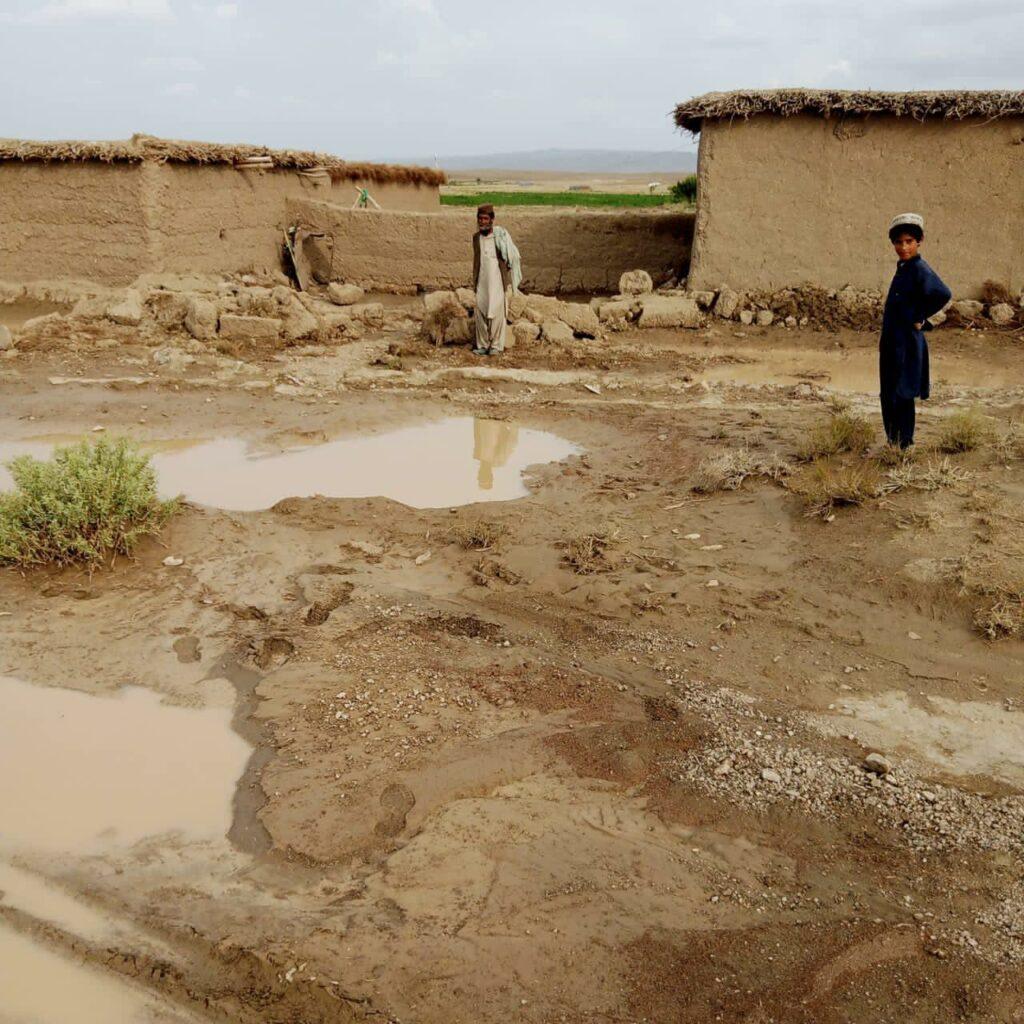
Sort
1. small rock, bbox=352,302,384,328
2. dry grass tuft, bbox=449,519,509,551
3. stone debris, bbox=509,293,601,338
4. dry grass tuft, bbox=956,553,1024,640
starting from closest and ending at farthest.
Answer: dry grass tuft, bbox=956,553,1024,640 → dry grass tuft, bbox=449,519,509,551 → stone debris, bbox=509,293,601,338 → small rock, bbox=352,302,384,328

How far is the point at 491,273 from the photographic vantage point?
9031mm

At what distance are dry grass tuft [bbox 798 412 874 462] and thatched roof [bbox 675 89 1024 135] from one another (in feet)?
17.8

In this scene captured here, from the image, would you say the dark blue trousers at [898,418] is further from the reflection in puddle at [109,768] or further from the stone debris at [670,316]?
the stone debris at [670,316]

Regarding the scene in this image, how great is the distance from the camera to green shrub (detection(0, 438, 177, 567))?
4684 mm

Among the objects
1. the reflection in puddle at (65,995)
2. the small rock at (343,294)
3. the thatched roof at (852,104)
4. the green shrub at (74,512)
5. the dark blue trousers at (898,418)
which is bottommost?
the reflection in puddle at (65,995)

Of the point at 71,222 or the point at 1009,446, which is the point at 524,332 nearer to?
the point at 1009,446

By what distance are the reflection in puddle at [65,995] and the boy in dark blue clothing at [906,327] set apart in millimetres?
4712

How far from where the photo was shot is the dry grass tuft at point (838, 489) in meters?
5.16

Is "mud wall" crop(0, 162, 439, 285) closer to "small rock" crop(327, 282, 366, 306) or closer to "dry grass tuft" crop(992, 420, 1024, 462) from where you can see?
"small rock" crop(327, 282, 366, 306)

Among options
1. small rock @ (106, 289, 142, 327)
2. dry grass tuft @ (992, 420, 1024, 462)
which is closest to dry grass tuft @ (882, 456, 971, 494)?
dry grass tuft @ (992, 420, 1024, 462)

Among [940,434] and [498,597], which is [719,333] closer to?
[940,434]

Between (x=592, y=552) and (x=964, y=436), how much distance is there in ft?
8.58

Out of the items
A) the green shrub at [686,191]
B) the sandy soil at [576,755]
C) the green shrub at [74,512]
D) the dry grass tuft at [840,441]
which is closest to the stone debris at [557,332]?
the sandy soil at [576,755]

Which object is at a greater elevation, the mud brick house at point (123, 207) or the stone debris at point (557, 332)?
the mud brick house at point (123, 207)
